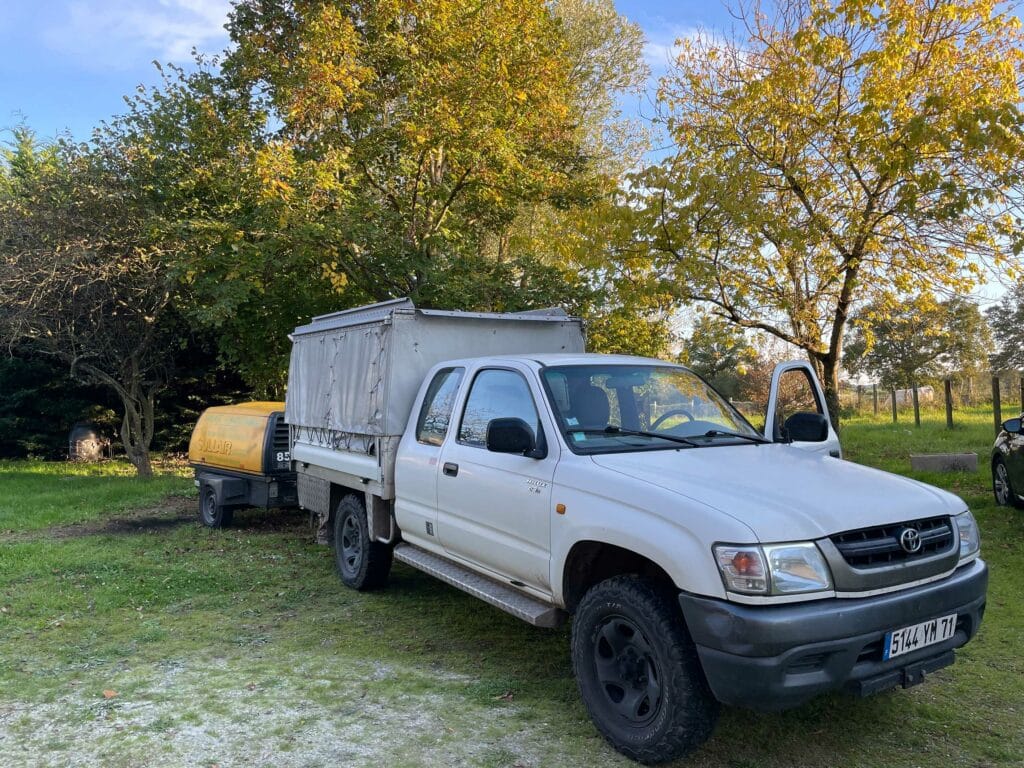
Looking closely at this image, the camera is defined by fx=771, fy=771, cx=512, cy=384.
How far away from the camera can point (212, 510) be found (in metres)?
10.2

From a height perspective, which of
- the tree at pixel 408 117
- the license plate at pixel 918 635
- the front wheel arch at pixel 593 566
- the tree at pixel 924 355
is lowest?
the license plate at pixel 918 635

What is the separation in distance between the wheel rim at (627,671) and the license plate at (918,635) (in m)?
1.00

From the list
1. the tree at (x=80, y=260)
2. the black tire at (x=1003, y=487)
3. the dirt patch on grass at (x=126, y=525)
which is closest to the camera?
the black tire at (x=1003, y=487)

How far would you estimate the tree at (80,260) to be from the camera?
1340 cm

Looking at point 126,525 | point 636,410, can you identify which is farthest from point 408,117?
point 636,410

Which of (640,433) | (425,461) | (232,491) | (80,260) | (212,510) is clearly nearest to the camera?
(640,433)

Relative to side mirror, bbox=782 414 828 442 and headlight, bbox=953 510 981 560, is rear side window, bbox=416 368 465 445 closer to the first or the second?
side mirror, bbox=782 414 828 442

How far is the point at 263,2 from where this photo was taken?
47.5 ft

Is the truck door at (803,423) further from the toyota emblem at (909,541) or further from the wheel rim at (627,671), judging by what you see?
the wheel rim at (627,671)

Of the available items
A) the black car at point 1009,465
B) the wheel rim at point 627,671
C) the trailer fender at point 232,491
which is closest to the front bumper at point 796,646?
the wheel rim at point 627,671

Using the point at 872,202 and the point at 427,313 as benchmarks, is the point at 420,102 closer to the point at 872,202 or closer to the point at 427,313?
the point at 872,202

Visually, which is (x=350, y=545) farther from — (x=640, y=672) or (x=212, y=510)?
(x=212, y=510)

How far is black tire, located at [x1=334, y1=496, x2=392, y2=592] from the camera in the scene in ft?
20.9

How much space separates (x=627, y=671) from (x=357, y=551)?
3.49 meters
